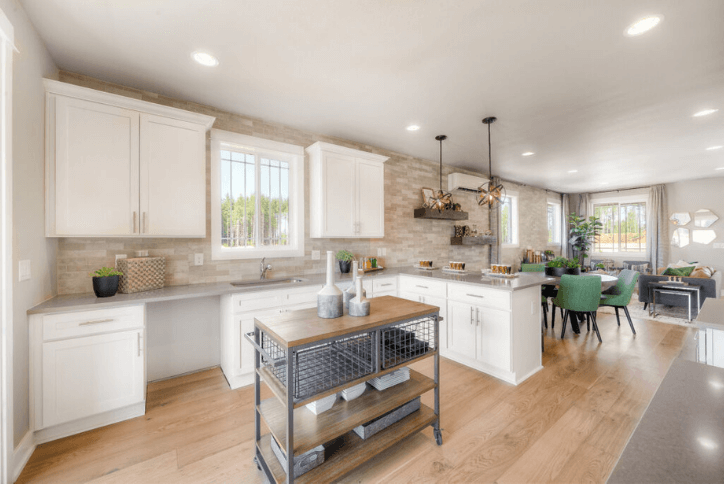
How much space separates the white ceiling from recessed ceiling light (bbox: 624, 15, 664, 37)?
0.15 feet

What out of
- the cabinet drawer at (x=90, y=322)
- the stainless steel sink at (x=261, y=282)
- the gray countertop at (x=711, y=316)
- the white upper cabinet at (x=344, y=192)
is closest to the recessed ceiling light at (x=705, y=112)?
the gray countertop at (x=711, y=316)

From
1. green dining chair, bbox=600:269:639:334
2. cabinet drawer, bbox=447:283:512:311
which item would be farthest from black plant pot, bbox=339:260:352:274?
green dining chair, bbox=600:269:639:334

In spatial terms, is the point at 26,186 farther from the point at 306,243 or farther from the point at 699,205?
the point at 699,205

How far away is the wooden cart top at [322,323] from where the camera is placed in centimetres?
139

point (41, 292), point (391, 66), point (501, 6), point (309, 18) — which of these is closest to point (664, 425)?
point (501, 6)

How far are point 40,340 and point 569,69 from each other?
170 inches

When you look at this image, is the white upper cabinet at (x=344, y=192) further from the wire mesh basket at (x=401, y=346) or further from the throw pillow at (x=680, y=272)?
the throw pillow at (x=680, y=272)

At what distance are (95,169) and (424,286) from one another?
3.25m

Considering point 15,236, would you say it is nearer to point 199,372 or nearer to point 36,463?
point 36,463

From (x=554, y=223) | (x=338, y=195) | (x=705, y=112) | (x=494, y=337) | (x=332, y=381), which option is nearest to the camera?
(x=332, y=381)

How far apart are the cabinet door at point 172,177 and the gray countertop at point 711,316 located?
11.4 feet

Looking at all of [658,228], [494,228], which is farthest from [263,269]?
[658,228]

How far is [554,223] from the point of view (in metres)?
9.06

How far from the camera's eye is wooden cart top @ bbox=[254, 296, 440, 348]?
54.6 inches
